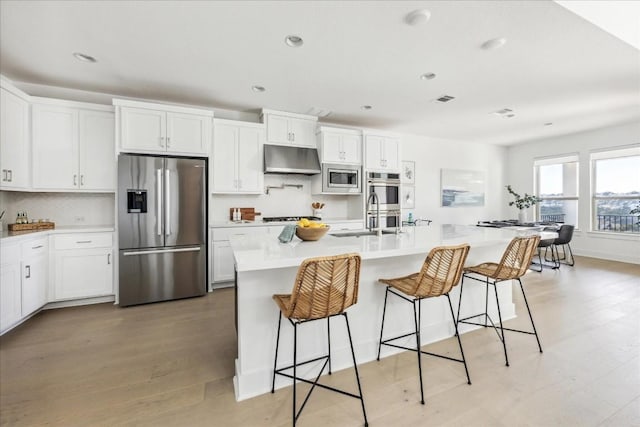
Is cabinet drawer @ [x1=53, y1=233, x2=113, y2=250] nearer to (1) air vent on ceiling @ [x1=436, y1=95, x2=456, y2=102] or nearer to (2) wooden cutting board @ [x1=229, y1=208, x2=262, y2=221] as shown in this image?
(2) wooden cutting board @ [x1=229, y1=208, x2=262, y2=221]

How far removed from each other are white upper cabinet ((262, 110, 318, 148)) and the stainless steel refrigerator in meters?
1.21

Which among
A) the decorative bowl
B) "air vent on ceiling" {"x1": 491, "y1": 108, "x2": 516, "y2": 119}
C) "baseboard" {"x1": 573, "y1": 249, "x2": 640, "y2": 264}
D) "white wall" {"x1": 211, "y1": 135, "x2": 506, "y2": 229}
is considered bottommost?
"baseboard" {"x1": 573, "y1": 249, "x2": 640, "y2": 264}

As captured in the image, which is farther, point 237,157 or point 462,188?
point 462,188

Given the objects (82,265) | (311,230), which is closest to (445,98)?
(311,230)

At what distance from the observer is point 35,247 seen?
9.80ft

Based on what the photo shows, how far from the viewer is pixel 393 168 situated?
521 cm

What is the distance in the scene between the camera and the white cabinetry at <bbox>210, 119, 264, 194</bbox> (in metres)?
4.15

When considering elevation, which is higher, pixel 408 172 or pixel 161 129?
pixel 161 129

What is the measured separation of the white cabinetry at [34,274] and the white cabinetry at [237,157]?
1.92 m

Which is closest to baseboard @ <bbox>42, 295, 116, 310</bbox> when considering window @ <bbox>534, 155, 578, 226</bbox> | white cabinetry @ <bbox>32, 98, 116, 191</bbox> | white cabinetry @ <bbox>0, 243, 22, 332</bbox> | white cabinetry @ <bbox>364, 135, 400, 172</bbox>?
white cabinetry @ <bbox>0, 243, 22, 332</bbox>

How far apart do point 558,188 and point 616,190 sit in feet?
3.36

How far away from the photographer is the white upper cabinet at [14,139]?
2.90 metres

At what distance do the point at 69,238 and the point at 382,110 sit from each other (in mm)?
4514

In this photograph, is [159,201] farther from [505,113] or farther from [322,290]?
[505,113]
